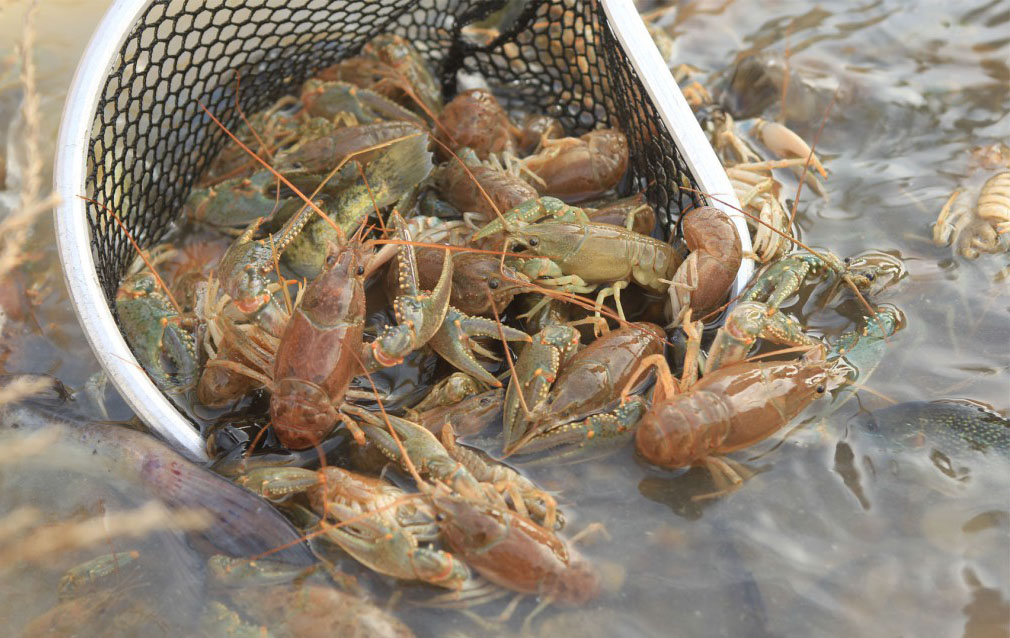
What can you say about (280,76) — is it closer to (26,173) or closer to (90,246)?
(26,173)

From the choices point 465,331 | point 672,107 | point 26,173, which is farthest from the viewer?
point 26,173

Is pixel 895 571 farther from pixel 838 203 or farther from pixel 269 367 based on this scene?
pixel 269 367

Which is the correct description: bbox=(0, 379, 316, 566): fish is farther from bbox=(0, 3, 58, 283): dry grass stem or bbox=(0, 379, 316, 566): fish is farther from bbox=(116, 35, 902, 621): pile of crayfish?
bbox=(0, 3, 58, 283): dry grass stem

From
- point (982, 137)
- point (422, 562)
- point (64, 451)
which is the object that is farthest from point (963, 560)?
point (64, 451)

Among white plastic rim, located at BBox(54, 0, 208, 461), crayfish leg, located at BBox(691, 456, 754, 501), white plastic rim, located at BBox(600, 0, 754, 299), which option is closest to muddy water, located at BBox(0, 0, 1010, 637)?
crayfish leg, located at BBox(691, 456, 754, 501)

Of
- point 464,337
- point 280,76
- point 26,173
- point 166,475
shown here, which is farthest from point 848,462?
point 26,173

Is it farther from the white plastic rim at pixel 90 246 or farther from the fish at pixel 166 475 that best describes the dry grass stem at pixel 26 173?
the fish at pixel 166 475
